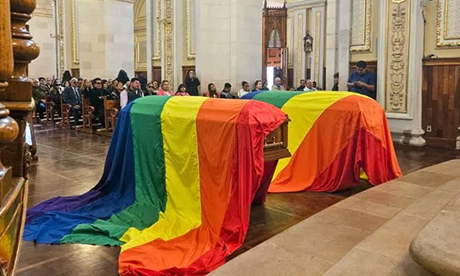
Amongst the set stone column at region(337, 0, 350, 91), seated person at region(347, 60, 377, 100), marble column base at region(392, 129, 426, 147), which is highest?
A: stone column at region(337, 0, 350, 91)

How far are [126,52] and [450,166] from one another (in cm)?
1063

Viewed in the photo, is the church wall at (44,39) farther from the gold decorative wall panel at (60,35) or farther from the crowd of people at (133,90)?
the crowd of people at (133,90)

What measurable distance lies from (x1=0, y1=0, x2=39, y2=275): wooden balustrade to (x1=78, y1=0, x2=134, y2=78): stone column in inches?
490

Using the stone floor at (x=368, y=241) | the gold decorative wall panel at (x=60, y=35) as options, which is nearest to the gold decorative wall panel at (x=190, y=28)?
the gold decorative wall panel at (x=60, y=35)

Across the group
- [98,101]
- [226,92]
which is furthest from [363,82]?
[98,101]

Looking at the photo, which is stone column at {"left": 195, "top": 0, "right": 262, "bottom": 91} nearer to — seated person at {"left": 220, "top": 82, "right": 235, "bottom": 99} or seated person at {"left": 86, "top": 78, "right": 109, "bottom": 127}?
seated person at {"left": 220, "top": 82, "right": 235, "bottom": 99}

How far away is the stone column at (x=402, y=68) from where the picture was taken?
7926 millimetres

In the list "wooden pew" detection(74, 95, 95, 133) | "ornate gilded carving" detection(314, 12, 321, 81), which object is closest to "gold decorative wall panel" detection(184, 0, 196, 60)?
"wooden pew" detection(74, 95, 95, 133)

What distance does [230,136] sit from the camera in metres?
3.45

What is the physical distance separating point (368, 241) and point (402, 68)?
21.1 ft

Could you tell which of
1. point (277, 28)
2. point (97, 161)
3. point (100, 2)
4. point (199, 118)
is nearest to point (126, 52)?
point (100, 2)

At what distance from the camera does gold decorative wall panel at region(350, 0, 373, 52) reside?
853 centimetres

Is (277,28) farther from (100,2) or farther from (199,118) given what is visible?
(199,118)

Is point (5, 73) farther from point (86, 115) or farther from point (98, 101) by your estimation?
point (98, 101)
